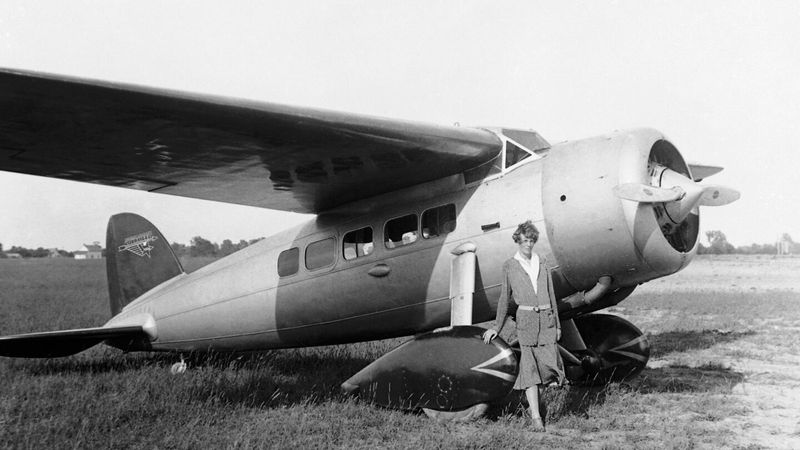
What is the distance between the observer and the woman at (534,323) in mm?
4934

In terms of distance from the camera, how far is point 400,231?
6.37m

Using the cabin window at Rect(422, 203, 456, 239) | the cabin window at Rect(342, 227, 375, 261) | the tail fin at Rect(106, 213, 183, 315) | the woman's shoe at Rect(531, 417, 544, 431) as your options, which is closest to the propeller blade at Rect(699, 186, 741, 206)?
the cabin window at Rect(422, 203, 456, 239)

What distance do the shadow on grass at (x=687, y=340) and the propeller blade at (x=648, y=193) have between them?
16.5 feet

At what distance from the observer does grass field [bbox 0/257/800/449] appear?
471 centimetres

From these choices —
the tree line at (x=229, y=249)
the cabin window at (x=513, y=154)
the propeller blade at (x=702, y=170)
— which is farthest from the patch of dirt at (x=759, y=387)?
the tree line at (x=229, y=249)

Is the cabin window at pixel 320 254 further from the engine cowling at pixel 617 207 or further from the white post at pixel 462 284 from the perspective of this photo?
the engine cowling at pixel 617 207

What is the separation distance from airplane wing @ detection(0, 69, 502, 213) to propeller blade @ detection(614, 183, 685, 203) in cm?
141

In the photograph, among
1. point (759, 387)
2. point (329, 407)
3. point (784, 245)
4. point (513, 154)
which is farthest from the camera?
point (784, 245)

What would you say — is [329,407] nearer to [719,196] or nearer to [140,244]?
[719,196]

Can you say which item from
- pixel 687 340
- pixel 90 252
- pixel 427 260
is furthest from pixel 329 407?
pixel 90 252

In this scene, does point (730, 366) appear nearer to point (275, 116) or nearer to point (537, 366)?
point (537, 366)

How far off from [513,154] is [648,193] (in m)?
1.42

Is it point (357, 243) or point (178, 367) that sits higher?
point (357, 243)

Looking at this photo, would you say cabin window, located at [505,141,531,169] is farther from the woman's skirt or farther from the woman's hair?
the woman's skirt
